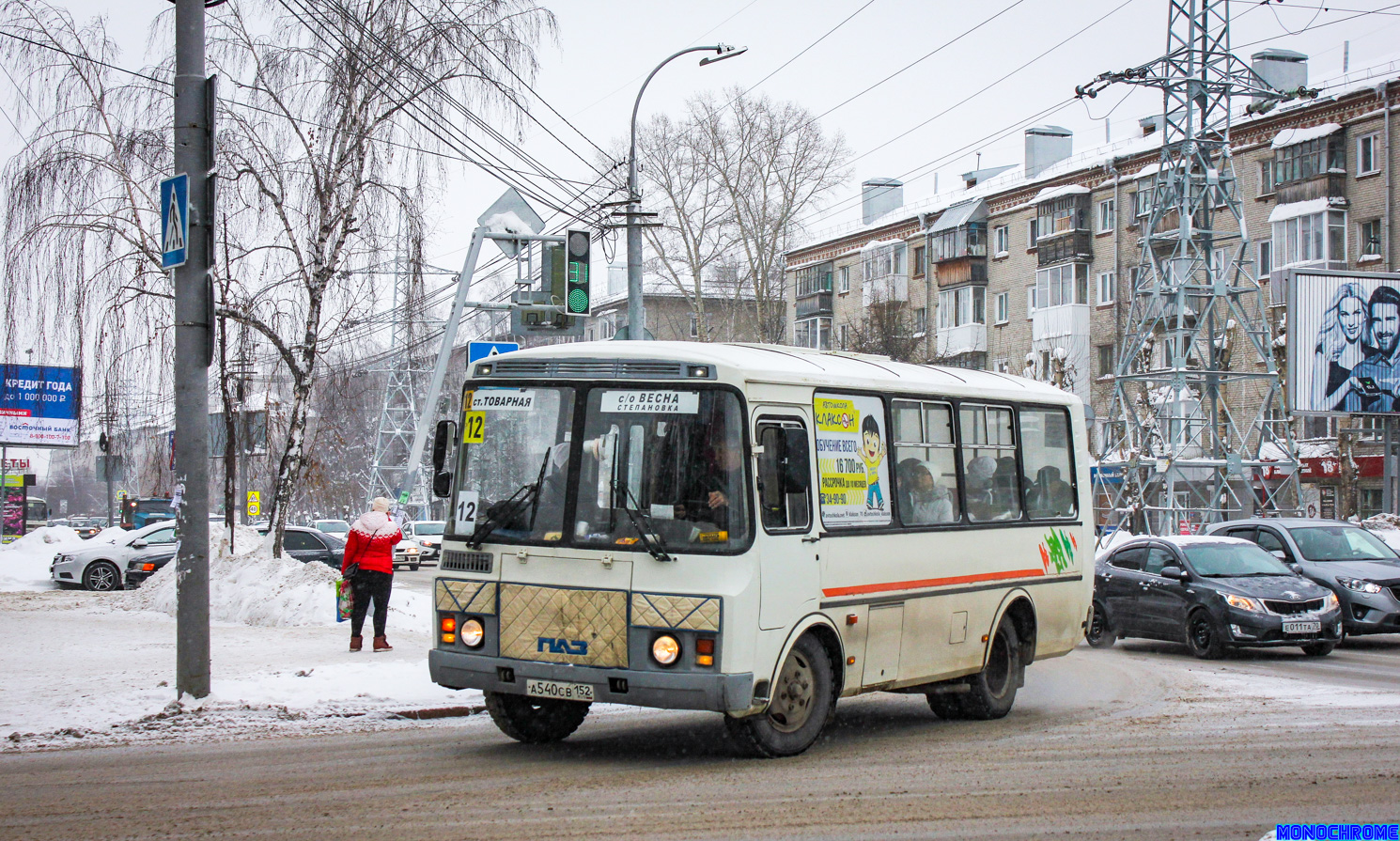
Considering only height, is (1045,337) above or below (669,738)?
above

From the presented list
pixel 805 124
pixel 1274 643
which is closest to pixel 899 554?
pixel 1274 643

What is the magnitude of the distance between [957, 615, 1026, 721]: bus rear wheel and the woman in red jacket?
6340 millimetres

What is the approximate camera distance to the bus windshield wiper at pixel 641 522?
27.0ft

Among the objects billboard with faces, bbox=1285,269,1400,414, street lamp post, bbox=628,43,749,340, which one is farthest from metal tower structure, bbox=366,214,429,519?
billboard with faces, bbox=1285,269,1400,414

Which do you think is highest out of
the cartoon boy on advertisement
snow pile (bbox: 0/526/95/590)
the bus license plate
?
the cartoon boy on advertisement

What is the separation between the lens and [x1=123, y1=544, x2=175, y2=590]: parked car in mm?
29500

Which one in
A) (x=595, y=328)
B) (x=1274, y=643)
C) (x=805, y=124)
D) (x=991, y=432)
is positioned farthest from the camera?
(x=595, y=328)

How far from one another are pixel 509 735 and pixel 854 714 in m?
3.20

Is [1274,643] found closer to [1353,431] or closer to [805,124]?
[1353,431]

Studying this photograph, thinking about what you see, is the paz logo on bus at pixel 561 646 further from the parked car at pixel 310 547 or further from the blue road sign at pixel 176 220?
the parked car at pixel 310 547

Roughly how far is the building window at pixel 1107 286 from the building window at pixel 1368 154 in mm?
10924

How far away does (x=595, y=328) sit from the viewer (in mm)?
88688

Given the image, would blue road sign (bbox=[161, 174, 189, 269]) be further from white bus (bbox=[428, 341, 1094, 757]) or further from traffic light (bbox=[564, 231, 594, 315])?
traffic light (bbox=[564, 231, 594, 315])

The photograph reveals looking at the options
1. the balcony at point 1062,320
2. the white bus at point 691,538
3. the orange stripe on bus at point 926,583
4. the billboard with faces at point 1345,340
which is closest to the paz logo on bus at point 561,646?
the white bus at point 691,538
